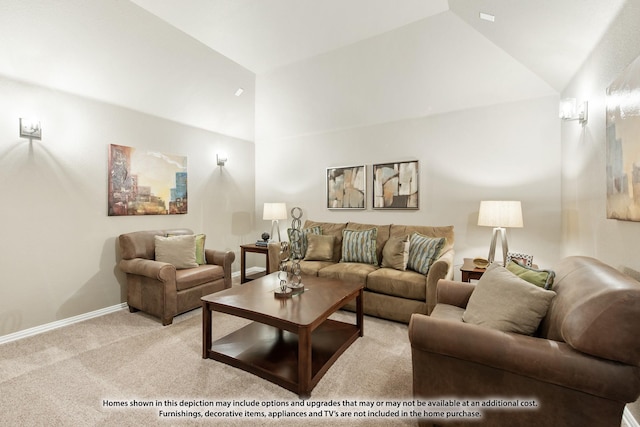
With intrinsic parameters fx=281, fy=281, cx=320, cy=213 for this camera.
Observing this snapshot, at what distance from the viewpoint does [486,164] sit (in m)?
3.46

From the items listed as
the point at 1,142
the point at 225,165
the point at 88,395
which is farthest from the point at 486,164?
the point at 1,142

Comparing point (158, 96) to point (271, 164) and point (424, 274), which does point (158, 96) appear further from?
point (424, 274)

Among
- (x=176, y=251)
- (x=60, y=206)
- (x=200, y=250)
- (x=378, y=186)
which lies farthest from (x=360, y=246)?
(x=60, y=206)

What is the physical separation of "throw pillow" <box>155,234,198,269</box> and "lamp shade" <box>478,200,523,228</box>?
3.39m

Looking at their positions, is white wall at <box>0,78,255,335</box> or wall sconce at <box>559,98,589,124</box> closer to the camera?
wall sconce at <box>559,98,589,124</box>

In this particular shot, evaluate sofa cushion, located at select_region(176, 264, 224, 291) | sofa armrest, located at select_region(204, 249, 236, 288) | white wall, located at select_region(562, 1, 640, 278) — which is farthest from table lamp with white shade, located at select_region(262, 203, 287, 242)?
white wall, located at select_region(562, 1, 640, 278)

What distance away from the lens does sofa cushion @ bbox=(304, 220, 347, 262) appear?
3852 millimetres

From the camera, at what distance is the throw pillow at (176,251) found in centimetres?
333

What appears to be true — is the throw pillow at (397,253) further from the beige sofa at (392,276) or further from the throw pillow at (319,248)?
the throw pillow at (319,248)

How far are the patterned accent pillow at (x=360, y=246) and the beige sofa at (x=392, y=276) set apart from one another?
0.27 feet

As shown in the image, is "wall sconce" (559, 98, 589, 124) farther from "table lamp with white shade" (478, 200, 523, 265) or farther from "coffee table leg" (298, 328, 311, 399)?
"coffee table leg" (298, 328, 311, 399)

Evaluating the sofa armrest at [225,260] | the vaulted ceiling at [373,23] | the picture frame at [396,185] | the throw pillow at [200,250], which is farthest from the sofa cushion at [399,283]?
the vaulted ceiling at [373,23]

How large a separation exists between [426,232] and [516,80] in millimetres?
1943

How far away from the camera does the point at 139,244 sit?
10.8 ft
